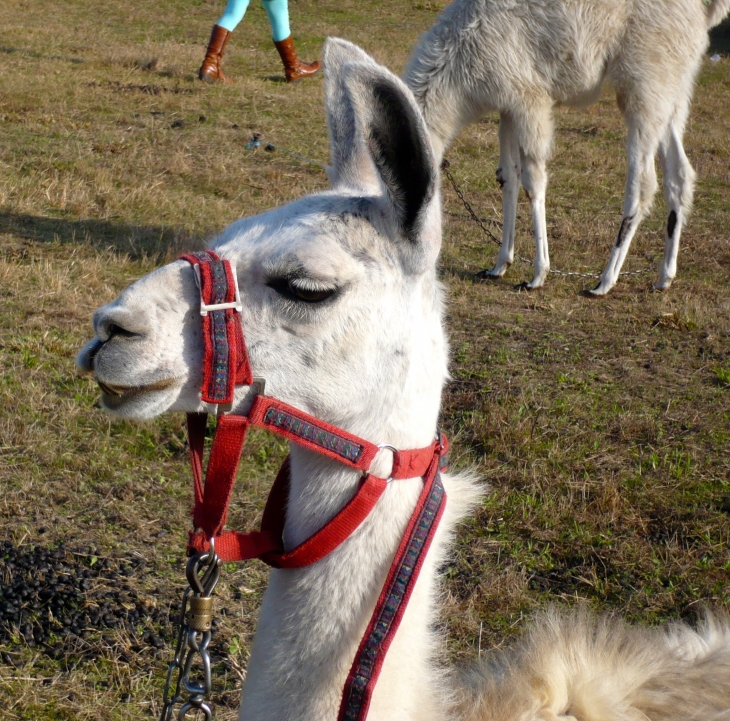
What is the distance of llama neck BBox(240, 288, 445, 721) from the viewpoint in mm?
1778

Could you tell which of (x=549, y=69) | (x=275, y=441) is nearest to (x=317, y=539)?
(x=275, y=441)

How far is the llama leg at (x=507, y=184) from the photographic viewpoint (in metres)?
6.52

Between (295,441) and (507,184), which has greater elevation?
(295,441)

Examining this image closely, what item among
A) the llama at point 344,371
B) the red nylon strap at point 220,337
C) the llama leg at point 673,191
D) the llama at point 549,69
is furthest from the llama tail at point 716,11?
the red nylon strap at point 220,337

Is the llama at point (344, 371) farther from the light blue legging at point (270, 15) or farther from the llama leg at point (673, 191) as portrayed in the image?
the light blue legging at point (270, 15)

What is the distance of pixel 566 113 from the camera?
40.3 ft

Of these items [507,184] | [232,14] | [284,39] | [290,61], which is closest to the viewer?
[507,184]

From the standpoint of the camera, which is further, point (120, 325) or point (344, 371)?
point (344, 371)

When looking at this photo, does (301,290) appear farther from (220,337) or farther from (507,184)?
(507,184)

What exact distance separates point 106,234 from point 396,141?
17.0 feet

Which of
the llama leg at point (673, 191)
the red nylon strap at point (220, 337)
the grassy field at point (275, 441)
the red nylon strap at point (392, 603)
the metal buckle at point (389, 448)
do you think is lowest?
the grassy field at point (275, 441)

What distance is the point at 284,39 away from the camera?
11.6 meters

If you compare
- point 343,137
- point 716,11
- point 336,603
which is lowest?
point 336,603

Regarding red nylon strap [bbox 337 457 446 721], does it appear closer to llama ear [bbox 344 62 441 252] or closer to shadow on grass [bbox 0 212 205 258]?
llama ear [bbox 344 62 441 252]
